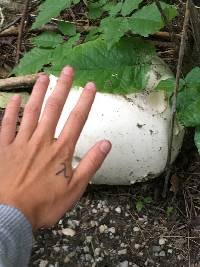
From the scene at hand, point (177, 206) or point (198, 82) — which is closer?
point (198, 82)

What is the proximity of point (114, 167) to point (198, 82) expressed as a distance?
1.71 ft

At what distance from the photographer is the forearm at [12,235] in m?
1.50

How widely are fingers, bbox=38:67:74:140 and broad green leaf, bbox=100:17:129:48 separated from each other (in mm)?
375

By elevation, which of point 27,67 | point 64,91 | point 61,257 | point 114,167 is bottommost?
point 61,257

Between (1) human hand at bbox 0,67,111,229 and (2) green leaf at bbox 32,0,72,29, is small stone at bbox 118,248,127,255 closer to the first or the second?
(1) human hand at bbox 0,67,111,229

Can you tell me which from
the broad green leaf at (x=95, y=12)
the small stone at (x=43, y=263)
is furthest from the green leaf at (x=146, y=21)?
the small stone at (x=43, y=263)

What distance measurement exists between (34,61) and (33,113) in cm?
71

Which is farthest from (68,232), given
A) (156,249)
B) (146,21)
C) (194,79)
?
(146,21)

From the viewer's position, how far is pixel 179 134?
2.34 meters

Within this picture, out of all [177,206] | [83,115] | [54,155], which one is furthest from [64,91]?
[177,206]

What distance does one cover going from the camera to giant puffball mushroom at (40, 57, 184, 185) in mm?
2229

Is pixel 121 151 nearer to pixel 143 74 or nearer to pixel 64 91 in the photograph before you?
pixel 143 74

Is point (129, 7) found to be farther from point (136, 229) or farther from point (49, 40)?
point (136, 229)

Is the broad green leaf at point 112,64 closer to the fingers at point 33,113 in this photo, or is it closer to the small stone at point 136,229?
the fingers at point 33,113
